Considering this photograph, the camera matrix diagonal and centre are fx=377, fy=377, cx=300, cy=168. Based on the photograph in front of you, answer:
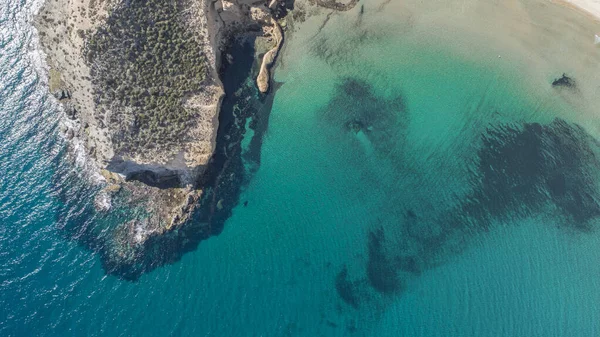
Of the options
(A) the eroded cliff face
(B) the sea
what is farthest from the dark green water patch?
(A) the eroded cliff face

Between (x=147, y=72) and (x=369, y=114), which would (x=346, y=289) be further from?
(x=147, y=72)

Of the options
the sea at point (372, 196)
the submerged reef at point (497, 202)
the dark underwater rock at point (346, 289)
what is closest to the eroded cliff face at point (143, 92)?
the sea at point (372, 196)

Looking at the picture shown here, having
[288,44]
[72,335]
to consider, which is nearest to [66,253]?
[72,335]

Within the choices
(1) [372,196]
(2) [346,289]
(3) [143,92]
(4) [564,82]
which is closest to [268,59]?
(3) [143,92]

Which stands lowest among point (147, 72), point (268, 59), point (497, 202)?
point (497, 202)

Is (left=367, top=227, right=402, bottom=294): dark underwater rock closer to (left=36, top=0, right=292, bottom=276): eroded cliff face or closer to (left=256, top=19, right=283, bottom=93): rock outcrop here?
(left=36, top=0, right=292, bottom=276): eroded cliff face
